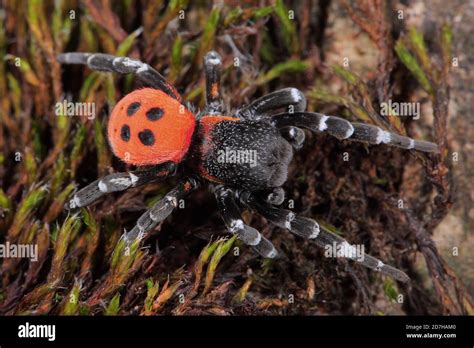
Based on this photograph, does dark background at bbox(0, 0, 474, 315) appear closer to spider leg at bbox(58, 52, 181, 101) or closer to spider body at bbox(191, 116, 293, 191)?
spider leg at bbox(58, 52, 181, 101)

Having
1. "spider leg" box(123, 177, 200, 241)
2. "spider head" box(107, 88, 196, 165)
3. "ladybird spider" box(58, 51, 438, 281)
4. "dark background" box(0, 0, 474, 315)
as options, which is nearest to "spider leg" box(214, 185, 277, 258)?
"ladybird spider" box(58, 51, 438, 281)

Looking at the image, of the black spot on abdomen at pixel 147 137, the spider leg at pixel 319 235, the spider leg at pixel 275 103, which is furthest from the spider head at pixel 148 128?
the spider leg at pixel 319 235

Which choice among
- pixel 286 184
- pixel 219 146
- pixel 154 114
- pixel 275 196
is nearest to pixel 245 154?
pixel 219 146

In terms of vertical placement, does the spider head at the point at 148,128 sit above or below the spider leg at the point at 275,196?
above

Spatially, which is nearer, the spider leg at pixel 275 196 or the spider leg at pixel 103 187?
the spider leg at pixel 103 187

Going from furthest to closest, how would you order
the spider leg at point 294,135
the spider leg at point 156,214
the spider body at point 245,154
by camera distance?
1. the spider leg at point 294,135
2. the spider body at point 245,154
3. the spider leg at point 156,214

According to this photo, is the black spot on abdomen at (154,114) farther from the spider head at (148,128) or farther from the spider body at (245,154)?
the spider body at (245,154)

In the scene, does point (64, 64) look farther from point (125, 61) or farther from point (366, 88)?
point (366, 88)

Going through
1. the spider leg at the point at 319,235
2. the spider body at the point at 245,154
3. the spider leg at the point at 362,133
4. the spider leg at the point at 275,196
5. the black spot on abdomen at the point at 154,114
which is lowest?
the spider leg at the point at 319,235
